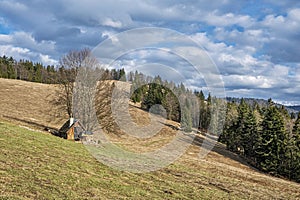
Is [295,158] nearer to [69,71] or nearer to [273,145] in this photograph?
[273,145]

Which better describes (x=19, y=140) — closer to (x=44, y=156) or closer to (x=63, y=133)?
(x=44, y=156)

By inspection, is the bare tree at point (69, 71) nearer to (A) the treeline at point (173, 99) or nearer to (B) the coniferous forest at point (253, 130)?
(B) the coniferous forest at point (253, 130)

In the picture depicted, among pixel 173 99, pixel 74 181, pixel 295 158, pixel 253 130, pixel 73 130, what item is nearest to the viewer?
pixel 74 181

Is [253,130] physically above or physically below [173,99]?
below

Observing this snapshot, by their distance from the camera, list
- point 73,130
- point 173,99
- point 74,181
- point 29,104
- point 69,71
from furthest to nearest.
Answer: point 29,104 < point 173,99 < point 69,71 < point 73,130 < point 74,181

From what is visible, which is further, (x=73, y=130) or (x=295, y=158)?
(x=295, y=158)

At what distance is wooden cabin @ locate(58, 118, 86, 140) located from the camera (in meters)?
33.3

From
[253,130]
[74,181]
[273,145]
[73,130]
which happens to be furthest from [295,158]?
[74,181]

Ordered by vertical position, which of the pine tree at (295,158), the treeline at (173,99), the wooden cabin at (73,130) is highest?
the treeline at (173,99)

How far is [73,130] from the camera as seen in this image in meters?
33.4

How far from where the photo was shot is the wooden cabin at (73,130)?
33.3m

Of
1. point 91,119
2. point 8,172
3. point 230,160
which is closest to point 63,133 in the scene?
point 91,119

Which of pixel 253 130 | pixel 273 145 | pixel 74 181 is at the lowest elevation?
pixel 273 145

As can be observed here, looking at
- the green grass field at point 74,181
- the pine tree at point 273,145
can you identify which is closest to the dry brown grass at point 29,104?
the green grass field at point 74,181
